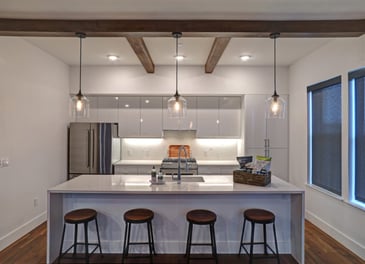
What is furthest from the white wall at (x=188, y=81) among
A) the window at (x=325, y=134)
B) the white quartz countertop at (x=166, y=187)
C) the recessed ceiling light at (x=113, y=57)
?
the white quartz countertop at (x=166, y=187)

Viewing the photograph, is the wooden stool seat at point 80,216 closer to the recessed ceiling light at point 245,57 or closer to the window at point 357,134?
the window at point 357,134

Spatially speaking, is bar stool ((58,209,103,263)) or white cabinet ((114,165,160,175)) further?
white cabinet ((114,165,160,175))

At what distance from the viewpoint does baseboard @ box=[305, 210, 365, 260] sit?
10.3 ft

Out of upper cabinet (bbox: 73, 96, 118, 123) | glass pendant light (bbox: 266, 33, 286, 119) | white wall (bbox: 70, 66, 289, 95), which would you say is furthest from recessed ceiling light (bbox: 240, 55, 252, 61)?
upper cabinet (bbox: 73, 96, 118, 123)

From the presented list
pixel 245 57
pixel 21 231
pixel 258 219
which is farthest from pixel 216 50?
pixel 21 231

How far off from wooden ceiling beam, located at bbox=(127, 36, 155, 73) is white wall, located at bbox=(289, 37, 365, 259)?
271cm

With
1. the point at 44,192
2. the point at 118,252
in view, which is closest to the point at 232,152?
the point at 118,252

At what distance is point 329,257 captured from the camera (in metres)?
3.16

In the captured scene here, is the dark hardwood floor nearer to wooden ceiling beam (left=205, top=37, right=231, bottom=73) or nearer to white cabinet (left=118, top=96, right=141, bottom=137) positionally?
white cabinet (left=118, top=96, right=141, bottom=137)

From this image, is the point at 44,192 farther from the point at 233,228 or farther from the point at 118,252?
the point at 233,228

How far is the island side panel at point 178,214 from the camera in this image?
3164 mm

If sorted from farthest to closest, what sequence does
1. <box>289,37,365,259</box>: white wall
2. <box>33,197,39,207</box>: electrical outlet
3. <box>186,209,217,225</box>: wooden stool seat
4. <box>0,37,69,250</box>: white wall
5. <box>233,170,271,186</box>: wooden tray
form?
<box>33,197,39,207</box>: electrical outlet < <box>0,37,69,250</box>: white wall < <box>289,37,365,259</box>: white wall < <box>233,170,271,186</box>: wooden tray < <box>186,209,217,225</box>: wooden stool seat

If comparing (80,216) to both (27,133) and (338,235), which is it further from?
(338,235)

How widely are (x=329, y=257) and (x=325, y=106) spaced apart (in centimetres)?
215
